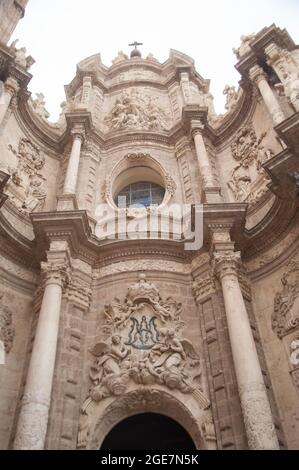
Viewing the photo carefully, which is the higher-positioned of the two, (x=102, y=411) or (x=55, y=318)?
(x=55, y=318)

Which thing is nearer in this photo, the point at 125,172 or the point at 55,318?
the point at 55,318

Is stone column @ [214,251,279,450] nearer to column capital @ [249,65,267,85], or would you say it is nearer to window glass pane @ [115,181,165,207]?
window glass pane @ [115,181,165,207]

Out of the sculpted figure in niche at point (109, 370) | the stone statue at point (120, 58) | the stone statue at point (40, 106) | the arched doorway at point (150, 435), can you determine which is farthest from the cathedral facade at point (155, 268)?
the stone statue at point (120, 58)

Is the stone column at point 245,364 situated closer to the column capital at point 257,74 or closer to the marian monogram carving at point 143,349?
the marian monogram carving at point 143,349

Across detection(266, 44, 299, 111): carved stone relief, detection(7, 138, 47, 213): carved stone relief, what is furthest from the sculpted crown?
detection(266, 44, 299, 111): carved stone relief

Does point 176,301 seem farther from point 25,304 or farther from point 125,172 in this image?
point 125,172

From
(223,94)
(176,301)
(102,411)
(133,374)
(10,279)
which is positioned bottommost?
(102,411)

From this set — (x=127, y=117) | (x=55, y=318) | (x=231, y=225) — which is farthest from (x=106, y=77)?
(x=55, y=318)

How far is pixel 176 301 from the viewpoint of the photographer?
995 centimetres

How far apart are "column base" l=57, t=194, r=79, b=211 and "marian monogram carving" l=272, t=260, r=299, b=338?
5456 mm

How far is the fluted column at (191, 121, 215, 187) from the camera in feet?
40.2

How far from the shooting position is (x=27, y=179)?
13000 mm

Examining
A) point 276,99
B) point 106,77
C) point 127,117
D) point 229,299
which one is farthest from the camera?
point 106,77

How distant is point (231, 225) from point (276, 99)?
451 cm
